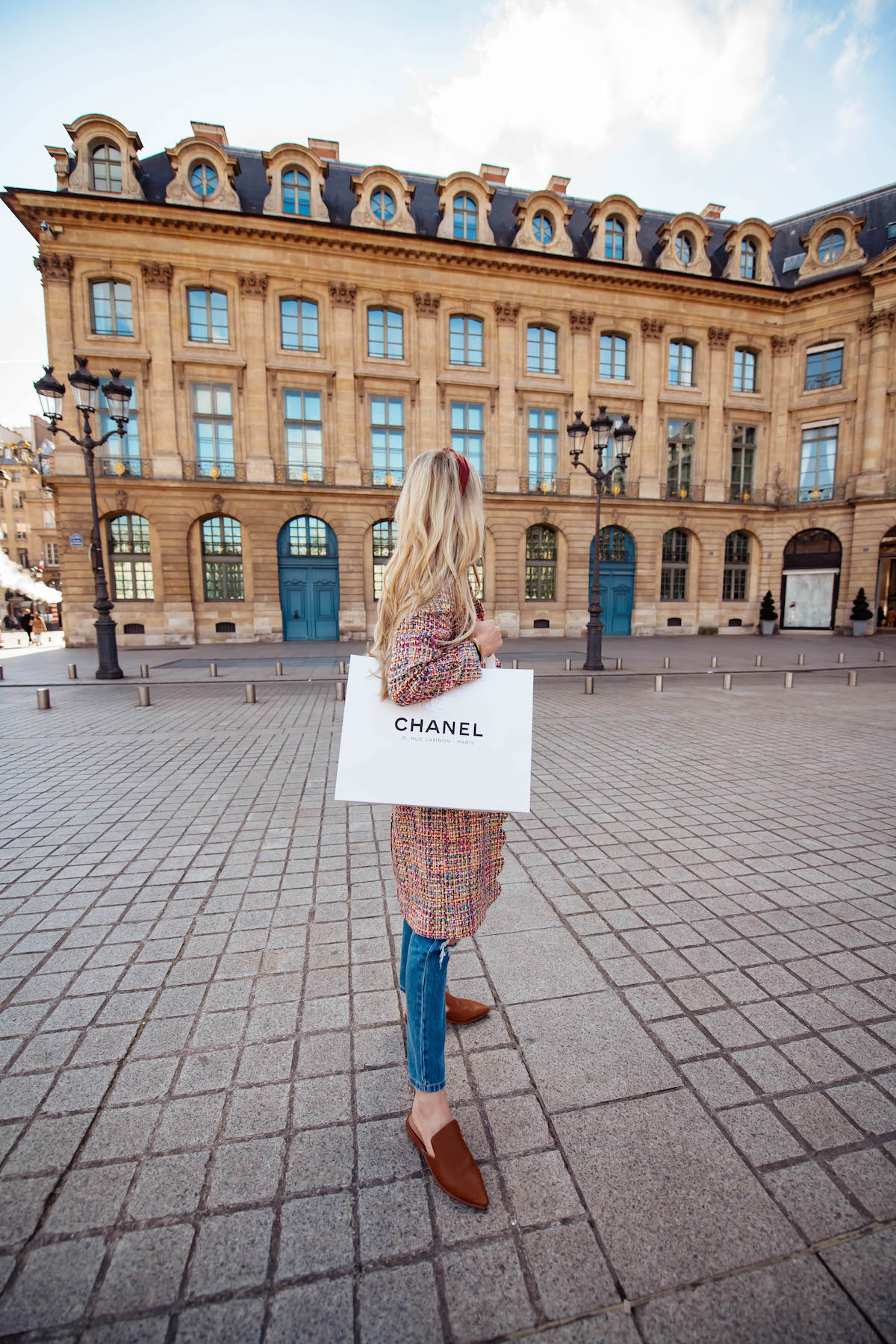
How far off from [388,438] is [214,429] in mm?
6914

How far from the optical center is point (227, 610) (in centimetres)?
2362

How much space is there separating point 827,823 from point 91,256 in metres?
28.2

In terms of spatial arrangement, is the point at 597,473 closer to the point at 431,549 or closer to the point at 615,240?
the point at 431,549

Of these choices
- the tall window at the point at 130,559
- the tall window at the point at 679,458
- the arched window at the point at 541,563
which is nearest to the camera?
the tall window at the point at 130,559

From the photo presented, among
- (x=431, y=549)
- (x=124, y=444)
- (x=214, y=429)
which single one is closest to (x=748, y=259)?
(x=214, y=429)

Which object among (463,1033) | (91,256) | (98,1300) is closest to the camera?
(98,1300)

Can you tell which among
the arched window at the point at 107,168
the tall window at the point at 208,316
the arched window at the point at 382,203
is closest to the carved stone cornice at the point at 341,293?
the arched window at the point at 382,203

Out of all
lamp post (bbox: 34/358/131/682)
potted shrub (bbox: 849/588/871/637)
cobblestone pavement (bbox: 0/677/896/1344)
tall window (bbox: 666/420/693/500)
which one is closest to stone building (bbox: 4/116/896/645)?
tall window (bbox: 666/420/693/500)

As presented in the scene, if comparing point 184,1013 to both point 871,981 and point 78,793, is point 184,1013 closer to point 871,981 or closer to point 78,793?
point 871,981

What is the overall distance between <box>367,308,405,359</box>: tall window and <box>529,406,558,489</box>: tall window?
6347 mm

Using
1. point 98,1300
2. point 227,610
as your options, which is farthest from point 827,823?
point 227,610

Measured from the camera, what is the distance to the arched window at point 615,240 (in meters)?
25.9

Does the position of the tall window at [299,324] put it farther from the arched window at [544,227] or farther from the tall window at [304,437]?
the arched window at [544,227]

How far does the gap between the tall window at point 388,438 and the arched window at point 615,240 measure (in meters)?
12.0
